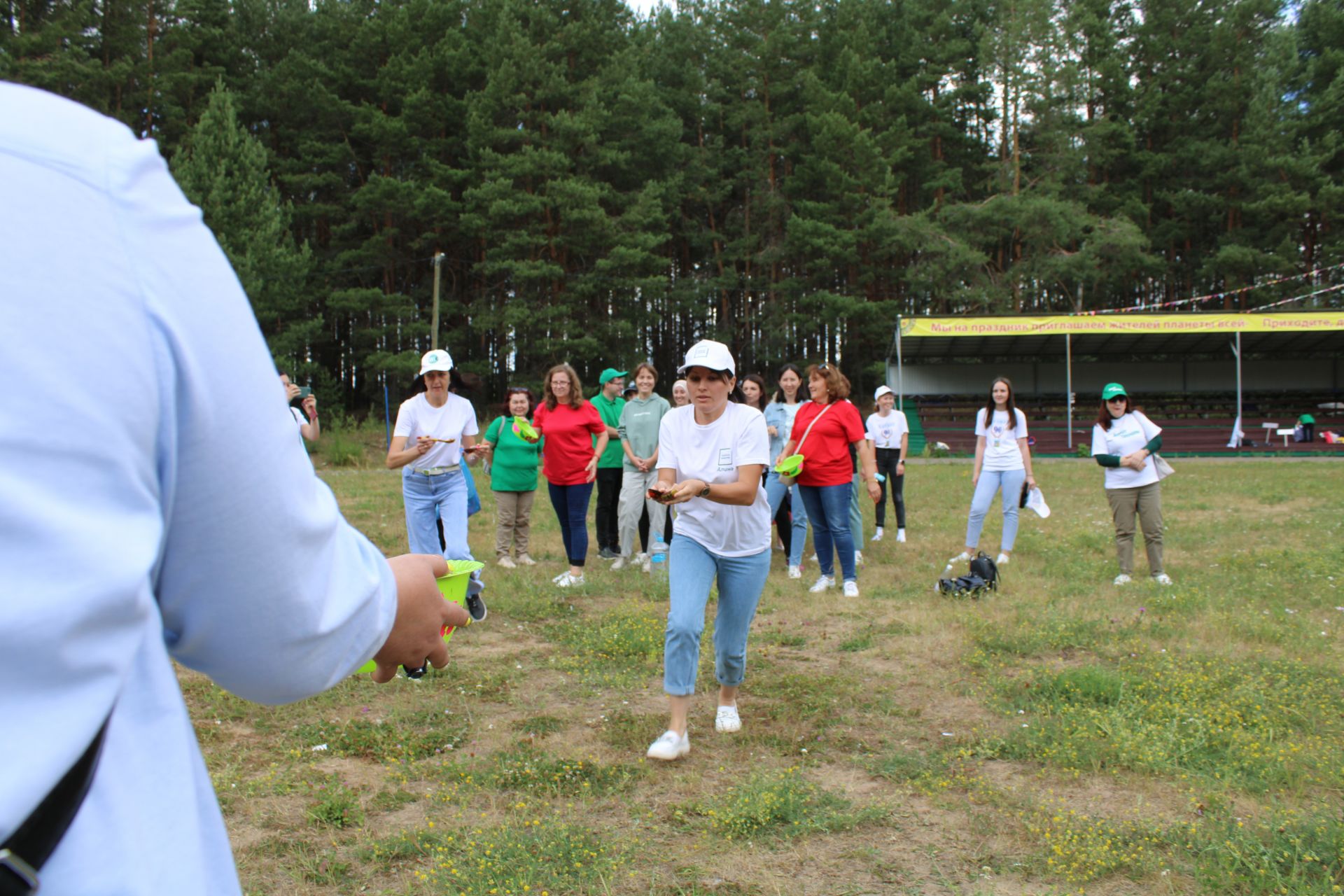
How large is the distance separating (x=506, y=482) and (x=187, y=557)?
31.3ft

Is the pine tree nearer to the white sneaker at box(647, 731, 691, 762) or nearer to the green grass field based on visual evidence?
the green grass field

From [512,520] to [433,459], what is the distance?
307cm

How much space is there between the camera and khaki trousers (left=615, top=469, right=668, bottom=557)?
33.1 feet

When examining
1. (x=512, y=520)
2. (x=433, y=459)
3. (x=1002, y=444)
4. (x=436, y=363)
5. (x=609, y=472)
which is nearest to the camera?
(x=433, y=459)

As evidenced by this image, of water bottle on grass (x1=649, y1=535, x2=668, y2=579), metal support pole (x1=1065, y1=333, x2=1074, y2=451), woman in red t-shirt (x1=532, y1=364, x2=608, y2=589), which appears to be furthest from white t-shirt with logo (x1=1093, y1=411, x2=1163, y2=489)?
metal support pole (x1=1065, y1=333, x2=1074, y2=451)

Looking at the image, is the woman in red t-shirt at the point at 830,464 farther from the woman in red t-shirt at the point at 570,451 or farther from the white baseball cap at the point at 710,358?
the white baseball cap at the point at 710,358

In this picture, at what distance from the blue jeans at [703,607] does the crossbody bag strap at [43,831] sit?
419 centimetres

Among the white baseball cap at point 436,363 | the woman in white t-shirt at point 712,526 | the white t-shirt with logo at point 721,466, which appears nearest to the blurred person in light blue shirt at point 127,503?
the woman in white t-shirt at point 712,526

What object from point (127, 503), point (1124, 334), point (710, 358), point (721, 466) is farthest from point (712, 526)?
point (1124, 334)

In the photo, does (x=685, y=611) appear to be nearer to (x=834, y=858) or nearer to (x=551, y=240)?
(x=834, y=858)

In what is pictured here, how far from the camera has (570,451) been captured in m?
9.63

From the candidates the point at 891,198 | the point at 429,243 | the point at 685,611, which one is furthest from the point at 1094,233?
the point at 685,611

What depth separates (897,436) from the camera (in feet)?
39.9

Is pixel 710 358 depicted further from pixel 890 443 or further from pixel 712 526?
pixel 890 443
